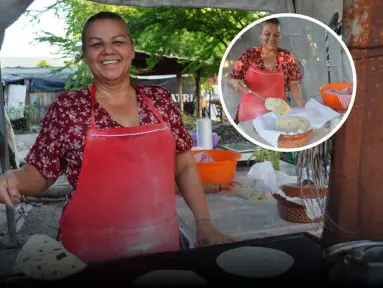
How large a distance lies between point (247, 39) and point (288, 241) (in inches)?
24.1

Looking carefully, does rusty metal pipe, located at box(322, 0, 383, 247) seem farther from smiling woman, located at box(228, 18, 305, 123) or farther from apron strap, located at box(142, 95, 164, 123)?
apron strap, located at box(142, 95, 164, 123)

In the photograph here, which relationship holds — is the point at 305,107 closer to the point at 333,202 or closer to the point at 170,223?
the point at 333,202

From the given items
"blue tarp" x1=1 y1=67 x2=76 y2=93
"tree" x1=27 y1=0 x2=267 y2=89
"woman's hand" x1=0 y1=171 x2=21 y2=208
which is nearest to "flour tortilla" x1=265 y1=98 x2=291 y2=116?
"woman's hand" x1=0 y1=171 x2=21 y2=208

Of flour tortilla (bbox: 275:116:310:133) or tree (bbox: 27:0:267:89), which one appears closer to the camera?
flour tortilla (bbox: 275:116:310:133)

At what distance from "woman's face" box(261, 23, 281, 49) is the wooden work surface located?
200 mm

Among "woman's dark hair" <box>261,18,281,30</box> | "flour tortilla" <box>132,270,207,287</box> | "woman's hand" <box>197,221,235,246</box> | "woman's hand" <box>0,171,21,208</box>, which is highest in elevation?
"woman's dark hair" <box>261,18,281,30</box>

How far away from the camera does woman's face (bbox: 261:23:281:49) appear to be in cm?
103

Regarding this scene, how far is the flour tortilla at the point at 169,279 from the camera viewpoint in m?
0.93

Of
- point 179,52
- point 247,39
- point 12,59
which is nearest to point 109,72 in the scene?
point 247,39

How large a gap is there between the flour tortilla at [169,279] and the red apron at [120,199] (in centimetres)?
47

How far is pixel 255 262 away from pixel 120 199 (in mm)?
577

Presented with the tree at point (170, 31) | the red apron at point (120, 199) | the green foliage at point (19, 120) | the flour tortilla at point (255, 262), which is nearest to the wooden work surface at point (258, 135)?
the flour tortilla at point (255, 262)

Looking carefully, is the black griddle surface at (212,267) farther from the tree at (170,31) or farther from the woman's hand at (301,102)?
the tree at (170,31)

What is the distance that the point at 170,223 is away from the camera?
156 cm
